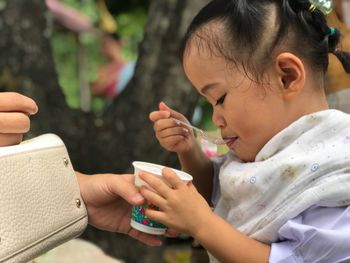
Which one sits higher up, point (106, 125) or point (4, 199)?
point (4, 199)

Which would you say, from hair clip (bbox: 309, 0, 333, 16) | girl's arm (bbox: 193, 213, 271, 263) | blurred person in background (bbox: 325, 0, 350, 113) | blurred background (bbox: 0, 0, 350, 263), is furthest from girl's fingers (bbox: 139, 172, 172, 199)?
blurred background (bbox: 0, 0, 350, 263)

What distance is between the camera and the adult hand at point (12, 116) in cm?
101

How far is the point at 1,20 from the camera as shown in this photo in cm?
234

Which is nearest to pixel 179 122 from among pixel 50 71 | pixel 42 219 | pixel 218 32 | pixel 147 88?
pixel 218 32

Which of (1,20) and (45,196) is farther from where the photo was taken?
(1,20)

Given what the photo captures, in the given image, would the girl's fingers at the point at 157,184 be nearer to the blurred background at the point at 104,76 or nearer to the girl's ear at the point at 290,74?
the girl's ear at the point at 290,74

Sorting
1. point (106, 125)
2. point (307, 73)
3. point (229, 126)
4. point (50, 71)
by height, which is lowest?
point (106, 125)

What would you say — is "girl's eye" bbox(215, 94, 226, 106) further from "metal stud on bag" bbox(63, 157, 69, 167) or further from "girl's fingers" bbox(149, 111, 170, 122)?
"metal stud on bag" bbox(63, 157, 69, 167)

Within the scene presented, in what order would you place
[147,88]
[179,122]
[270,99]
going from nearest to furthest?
[270,99] < [179,122] < [147,88]

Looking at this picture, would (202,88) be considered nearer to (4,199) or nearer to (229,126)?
(229,126)

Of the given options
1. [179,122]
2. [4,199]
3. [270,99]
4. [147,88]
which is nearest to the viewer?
[4,199]

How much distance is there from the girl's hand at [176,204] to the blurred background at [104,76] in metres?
1.15

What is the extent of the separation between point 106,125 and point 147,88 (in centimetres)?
28

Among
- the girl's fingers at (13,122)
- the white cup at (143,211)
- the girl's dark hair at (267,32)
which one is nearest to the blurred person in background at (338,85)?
the girl's dark hair at (267,32)
